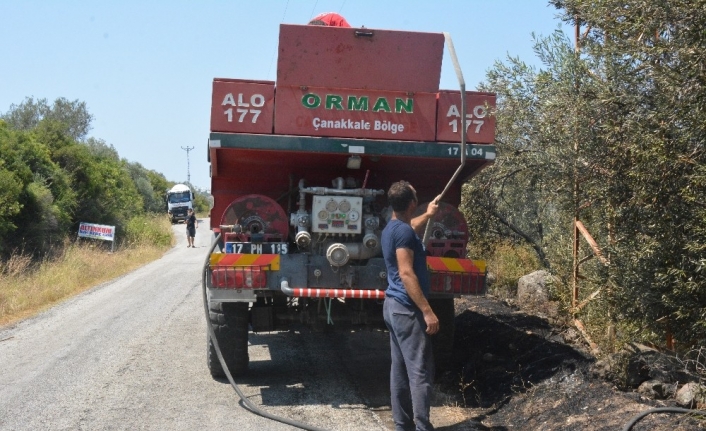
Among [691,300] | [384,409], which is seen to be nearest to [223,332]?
[384,409]

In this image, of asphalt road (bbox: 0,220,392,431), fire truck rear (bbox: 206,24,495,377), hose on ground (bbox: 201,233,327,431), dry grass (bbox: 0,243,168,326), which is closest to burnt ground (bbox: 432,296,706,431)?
fire truck rear (bbox: 206,24,495,377)

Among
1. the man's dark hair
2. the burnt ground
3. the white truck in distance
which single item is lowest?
the burnt ground

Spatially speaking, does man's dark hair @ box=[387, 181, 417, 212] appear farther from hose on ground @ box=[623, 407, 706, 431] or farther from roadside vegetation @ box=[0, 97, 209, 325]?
roadside vegetation @ box=[0, 97, 209, 325]

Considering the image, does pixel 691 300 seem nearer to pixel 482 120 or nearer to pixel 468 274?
pixel 468 274

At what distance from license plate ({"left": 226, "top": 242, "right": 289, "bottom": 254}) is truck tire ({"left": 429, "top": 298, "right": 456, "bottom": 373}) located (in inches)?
58.6

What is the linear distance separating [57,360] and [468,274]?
4.92 metres

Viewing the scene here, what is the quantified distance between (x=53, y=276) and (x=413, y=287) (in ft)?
46.8

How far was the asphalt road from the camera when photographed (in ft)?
21.2

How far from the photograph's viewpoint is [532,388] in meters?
6.70

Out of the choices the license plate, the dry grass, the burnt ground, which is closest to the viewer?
the burnt ground

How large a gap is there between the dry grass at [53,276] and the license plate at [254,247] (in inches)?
281

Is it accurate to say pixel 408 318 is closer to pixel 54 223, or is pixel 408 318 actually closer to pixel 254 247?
pixel 254 247

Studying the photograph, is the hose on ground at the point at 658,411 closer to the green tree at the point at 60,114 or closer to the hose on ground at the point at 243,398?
the hose on ground at the point at 243,398

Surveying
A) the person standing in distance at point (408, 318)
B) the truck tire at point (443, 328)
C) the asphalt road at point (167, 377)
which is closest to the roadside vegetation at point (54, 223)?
the asphalt road at point (167, 377)
